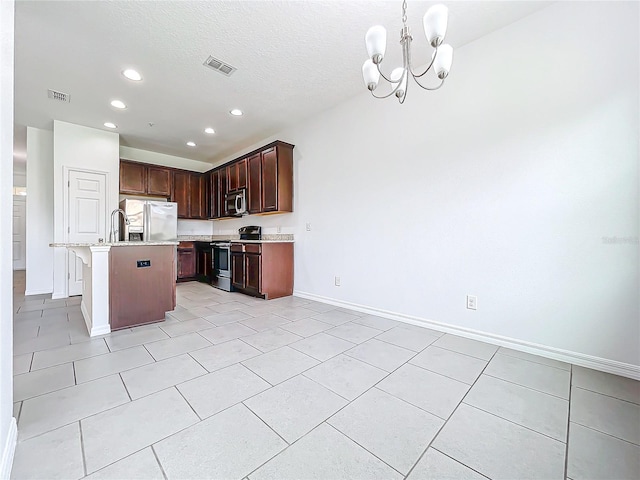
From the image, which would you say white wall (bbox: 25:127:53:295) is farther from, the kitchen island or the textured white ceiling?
the kitchen island

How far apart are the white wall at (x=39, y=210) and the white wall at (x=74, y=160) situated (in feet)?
1.12

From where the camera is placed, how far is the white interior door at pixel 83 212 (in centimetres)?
437

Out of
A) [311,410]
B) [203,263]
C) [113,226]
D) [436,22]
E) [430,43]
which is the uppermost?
[436,22]

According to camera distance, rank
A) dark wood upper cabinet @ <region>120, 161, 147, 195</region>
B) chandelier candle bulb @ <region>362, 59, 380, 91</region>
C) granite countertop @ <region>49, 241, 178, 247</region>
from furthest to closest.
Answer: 1. dark wood upper cabinet @ <region>120, 161, 147, 195</region>
2. granite countertop @ <region>49, 241, 178, 247</region>
3. chandelier candle bulb @ <region>362, 59, 380, 91</region>

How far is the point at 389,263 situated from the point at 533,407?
5.90 ft

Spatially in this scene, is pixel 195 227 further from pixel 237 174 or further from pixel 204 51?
pixel 204 51

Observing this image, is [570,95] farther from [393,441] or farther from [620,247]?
[393,441]

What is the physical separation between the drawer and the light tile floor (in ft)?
5.76

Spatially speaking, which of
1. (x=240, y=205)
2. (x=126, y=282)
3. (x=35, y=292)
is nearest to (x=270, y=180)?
(x=240, y=205)

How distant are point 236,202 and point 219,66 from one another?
253cm

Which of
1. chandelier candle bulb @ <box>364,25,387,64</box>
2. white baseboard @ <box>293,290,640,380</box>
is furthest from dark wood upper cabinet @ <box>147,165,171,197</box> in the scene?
chandelier candle bulb @ <box>364,25,387,64</box>

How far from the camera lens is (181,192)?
5879 millimetres

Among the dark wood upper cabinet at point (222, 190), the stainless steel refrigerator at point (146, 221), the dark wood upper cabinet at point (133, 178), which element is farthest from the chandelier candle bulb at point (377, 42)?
the dark wood upper cabinet at point (133, 178)

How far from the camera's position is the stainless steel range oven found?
4727mm
